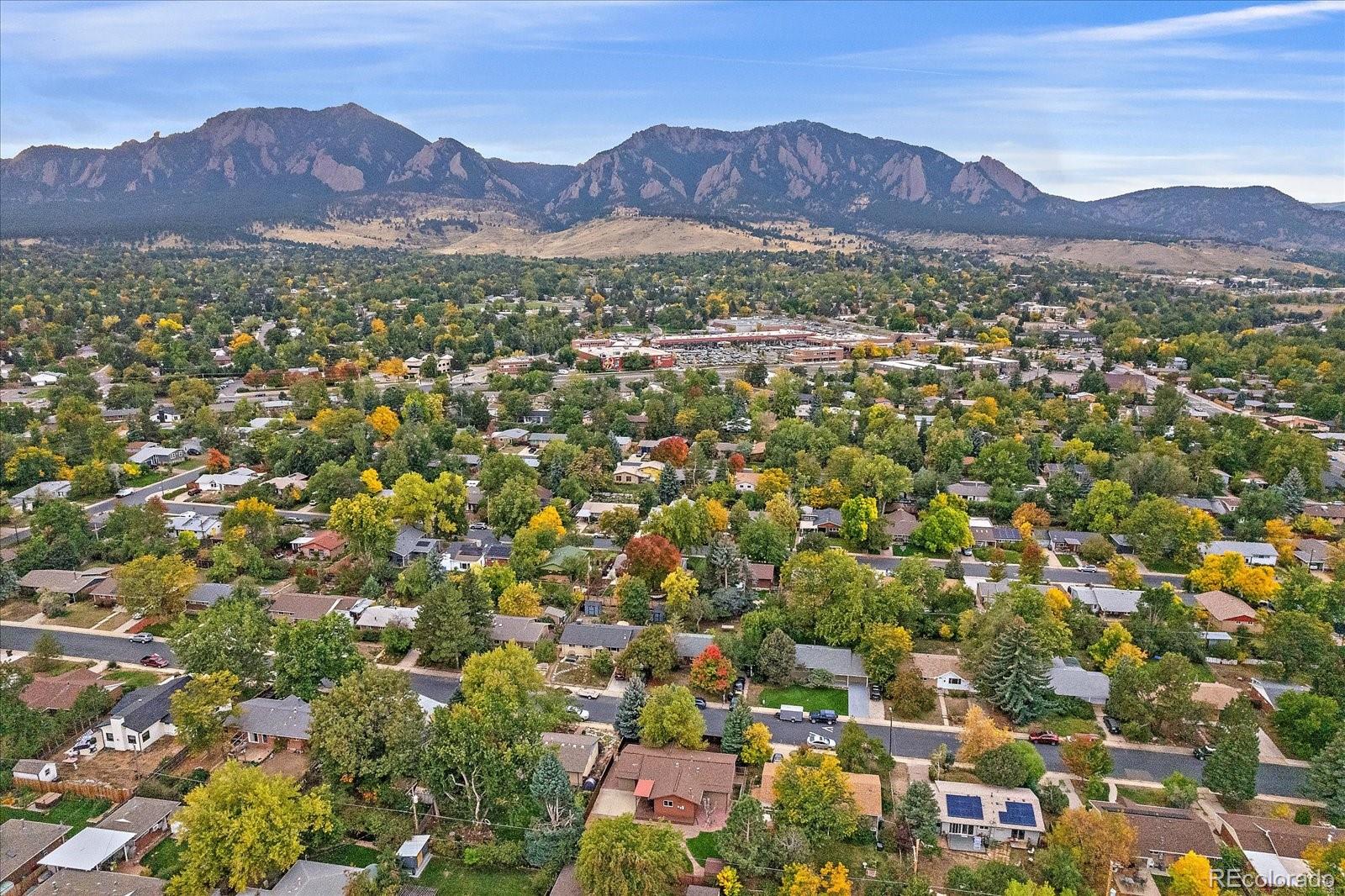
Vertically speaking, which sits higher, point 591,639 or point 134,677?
point 591,639

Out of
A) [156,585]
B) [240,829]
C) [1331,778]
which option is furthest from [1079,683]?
[156,585]

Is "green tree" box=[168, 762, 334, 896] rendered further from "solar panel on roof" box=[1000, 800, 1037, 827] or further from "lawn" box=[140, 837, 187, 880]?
"solar panel on roof" box=[1000, 800, 1037, 827]

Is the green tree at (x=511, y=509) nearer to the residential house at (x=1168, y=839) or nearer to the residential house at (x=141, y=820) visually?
the residential house at (x=141, y=820)

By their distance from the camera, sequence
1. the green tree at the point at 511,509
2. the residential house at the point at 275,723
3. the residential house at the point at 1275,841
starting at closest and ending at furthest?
the residential house at the point at 1275,841
the residential house at the point at 275,723
the green tree at the point at 511,509

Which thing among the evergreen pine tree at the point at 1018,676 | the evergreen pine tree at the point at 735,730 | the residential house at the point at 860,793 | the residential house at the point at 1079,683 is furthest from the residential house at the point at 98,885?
the residential house at the point at 1079,683

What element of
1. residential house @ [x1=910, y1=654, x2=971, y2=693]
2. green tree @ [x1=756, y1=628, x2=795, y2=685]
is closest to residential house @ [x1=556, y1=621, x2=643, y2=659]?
green tree @ [x1=756, y1=628, x2=795, y2=685]

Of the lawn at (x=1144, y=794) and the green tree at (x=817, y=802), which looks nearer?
the green tree at (x=817, y=802)

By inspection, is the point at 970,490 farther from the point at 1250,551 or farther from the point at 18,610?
the point at 18,610
